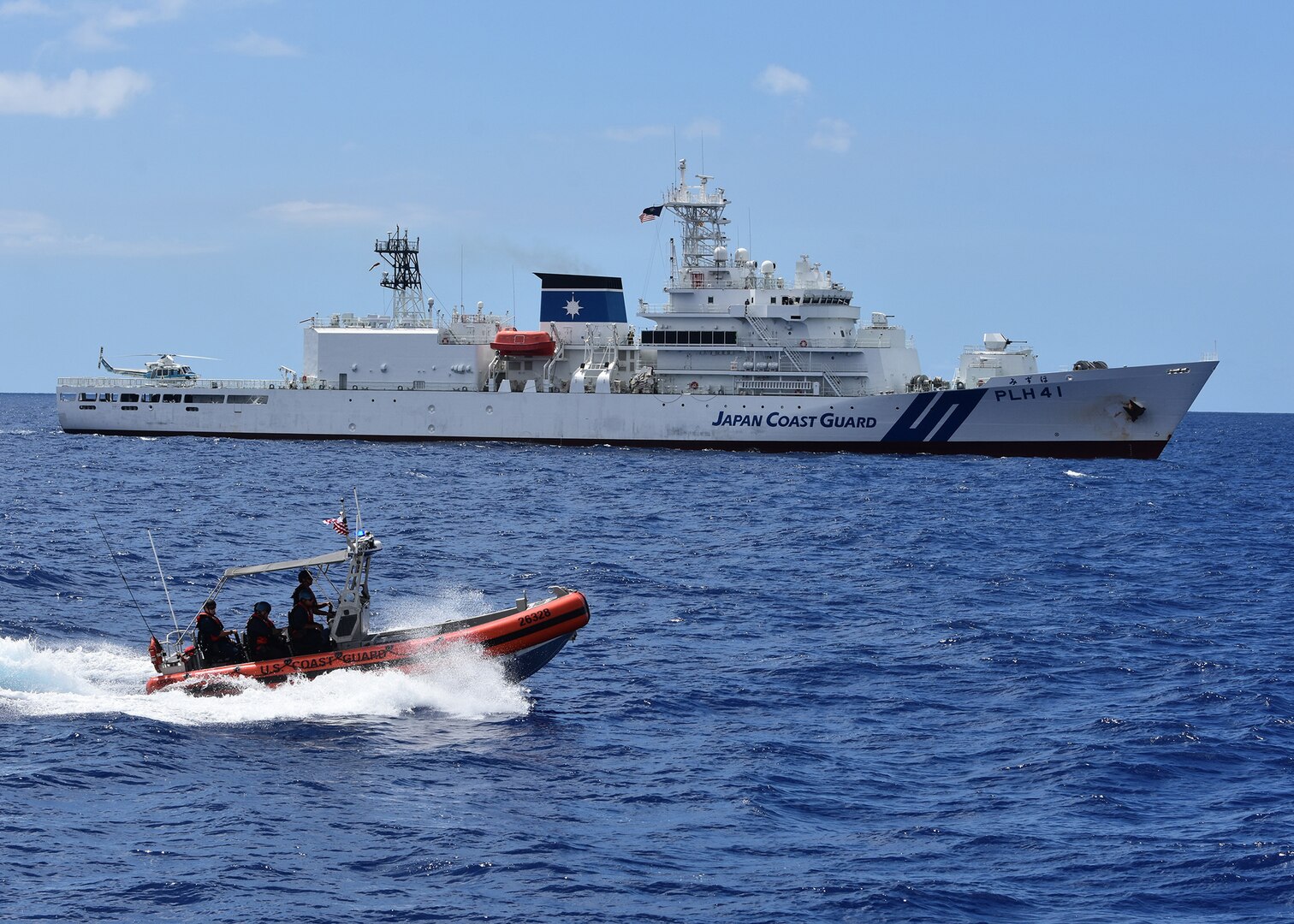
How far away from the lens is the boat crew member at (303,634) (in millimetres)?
17766

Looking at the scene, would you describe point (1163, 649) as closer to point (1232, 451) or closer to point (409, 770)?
point (409, 770)

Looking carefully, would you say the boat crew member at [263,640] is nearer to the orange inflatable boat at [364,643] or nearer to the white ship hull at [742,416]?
the orange inflatable boat at [364,643]

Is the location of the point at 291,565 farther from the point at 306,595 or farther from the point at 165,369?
the point at 165,369

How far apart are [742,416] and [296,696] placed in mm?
41775

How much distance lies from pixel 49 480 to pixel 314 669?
106 ft

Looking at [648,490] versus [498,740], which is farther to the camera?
[648,490]

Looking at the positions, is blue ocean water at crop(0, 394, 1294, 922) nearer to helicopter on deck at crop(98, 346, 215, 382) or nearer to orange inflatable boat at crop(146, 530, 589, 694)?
orange inflatable boat at crop(146, 530, 589, 694)

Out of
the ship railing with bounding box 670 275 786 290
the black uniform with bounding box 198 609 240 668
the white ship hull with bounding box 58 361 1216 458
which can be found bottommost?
the black uniform with bounding box 198 609 240 668

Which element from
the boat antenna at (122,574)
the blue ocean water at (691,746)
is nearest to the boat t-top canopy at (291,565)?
the blue ocean water at (691,746)

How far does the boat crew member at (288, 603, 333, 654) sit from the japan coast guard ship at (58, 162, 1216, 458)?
40594 mm

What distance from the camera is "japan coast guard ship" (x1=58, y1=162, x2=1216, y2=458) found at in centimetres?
5494

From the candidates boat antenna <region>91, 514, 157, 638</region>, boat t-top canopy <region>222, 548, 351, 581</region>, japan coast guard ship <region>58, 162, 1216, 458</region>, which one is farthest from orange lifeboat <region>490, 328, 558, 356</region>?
boat t-top canopy <region>222, 548, 351, 581</region>

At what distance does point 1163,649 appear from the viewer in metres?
21.3

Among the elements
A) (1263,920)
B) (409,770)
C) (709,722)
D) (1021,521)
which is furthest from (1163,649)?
(1021,521)
